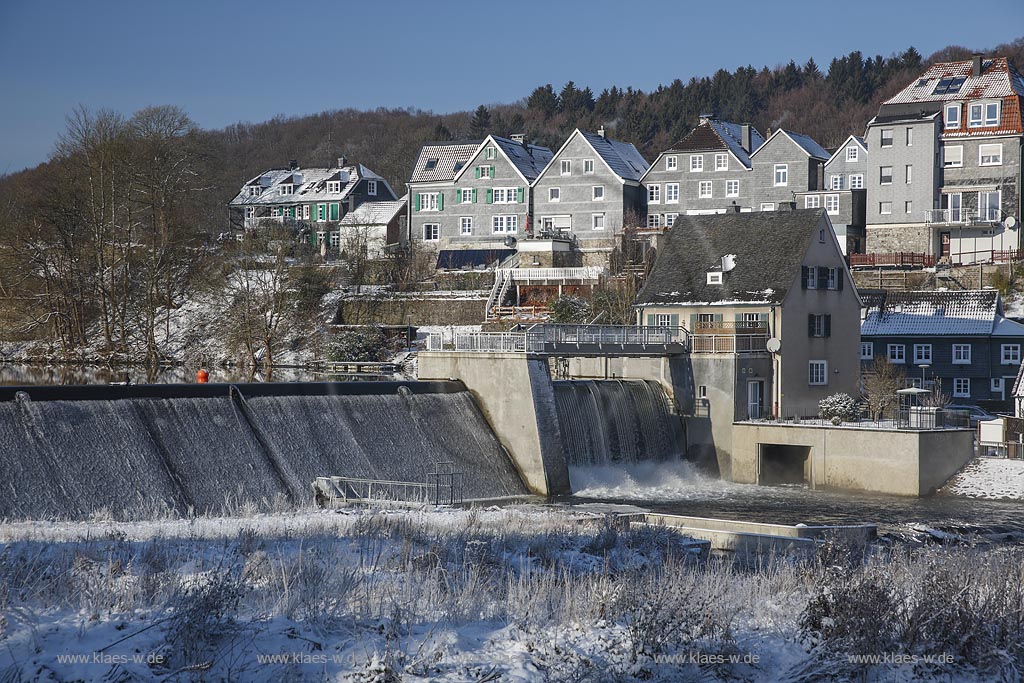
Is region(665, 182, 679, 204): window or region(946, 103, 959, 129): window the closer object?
region(946, 103, 959, 129): window

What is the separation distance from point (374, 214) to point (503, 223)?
38.0ft

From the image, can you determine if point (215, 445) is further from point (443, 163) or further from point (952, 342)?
point (443, 163)

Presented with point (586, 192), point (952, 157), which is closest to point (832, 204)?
point (952, 157)

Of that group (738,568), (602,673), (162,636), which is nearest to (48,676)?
(162,636)

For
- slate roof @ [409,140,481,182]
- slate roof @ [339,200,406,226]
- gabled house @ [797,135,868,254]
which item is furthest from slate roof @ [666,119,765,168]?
slate roof @ [339,200,406,226]

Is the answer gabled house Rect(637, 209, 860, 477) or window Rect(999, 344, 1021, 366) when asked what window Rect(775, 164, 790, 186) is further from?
gabled house Rect(637, 209, 860, 477)

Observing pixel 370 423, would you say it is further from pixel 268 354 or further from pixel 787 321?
pixel 268 354

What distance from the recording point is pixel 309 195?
90938 millimetres

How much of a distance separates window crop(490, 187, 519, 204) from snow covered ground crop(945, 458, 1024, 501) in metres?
44.6

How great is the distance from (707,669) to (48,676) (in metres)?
5.71

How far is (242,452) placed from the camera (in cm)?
2548

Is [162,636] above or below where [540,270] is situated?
below

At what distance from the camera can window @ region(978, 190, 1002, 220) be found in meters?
60.3

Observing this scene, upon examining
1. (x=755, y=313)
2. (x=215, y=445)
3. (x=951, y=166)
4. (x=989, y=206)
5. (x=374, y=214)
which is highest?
(x=951, y=166)
